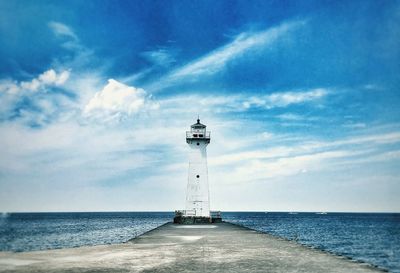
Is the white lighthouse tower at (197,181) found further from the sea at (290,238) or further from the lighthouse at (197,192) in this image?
the sea at (290,238)

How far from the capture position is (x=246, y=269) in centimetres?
990

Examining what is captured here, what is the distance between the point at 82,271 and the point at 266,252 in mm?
6691

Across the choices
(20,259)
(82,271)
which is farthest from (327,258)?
(20,259)

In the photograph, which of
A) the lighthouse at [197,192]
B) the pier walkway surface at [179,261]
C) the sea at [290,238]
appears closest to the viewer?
the pier walkway surface at [179,261]

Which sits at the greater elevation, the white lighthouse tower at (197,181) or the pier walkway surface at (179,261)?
the white lighthouse tower at (197,181)

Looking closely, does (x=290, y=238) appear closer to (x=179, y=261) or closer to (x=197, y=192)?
(x=197, y=192)

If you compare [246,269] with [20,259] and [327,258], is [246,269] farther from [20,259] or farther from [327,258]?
[20,259]

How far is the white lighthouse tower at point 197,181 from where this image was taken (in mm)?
35562

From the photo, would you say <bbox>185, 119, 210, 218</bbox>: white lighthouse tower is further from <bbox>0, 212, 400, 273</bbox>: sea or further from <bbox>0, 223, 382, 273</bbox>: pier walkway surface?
<bbox>0, 223, 382, 273</bbox>: pier walkway surface

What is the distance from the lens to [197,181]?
117 feet

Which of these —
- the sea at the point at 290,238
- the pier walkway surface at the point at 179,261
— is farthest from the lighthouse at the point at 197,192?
the pier walkway surface at the point at 179,261

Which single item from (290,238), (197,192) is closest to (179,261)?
(197,192)

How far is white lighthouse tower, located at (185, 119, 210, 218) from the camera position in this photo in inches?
1400

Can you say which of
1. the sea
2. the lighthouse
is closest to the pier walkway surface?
the sea
